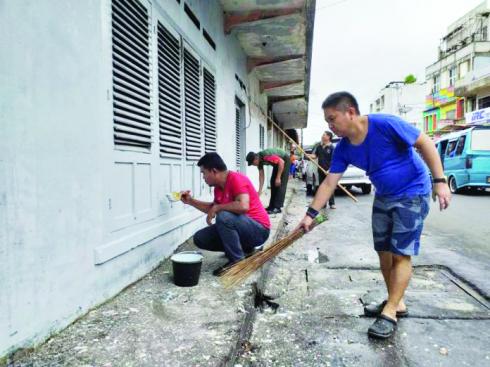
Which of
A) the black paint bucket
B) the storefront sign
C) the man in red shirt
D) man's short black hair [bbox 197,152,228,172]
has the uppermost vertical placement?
the storefront sign

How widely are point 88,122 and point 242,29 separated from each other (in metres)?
5.79

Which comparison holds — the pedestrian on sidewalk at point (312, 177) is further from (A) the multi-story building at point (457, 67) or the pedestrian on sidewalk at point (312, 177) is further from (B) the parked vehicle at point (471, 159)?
(A) the multi-story building at point (457, 67)

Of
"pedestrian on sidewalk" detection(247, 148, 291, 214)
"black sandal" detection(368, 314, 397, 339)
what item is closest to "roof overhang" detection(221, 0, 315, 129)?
"pedestrian on sidewalk" detection(247, 148, 291, 214)

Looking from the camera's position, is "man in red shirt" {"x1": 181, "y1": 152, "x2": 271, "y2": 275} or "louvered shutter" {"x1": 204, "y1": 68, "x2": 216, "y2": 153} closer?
"man in red shirt" {"x1": 181, "y1": 152, "x2": 271, "y2": 275}

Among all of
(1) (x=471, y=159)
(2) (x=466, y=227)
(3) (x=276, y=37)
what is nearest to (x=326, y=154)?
(3) (x=276, y=37)

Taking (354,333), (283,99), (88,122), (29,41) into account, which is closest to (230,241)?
(354,333)

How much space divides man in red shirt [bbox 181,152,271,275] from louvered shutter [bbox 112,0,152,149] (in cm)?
66

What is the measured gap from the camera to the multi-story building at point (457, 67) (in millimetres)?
27938

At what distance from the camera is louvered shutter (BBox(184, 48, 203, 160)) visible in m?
4.87

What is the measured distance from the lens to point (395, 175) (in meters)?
2.54

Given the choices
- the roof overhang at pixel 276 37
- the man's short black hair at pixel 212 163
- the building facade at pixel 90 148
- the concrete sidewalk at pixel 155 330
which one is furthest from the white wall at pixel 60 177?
the roof overhang at pixel 276 37

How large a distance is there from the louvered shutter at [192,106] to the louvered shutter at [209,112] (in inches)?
15.2

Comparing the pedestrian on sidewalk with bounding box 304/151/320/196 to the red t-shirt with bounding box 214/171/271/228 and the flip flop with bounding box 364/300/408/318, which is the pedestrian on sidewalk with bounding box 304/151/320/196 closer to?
the red t-shirt with bounding box 214/171/271/228

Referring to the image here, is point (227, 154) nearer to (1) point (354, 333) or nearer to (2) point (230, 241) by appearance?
(2) point (230, 241)
